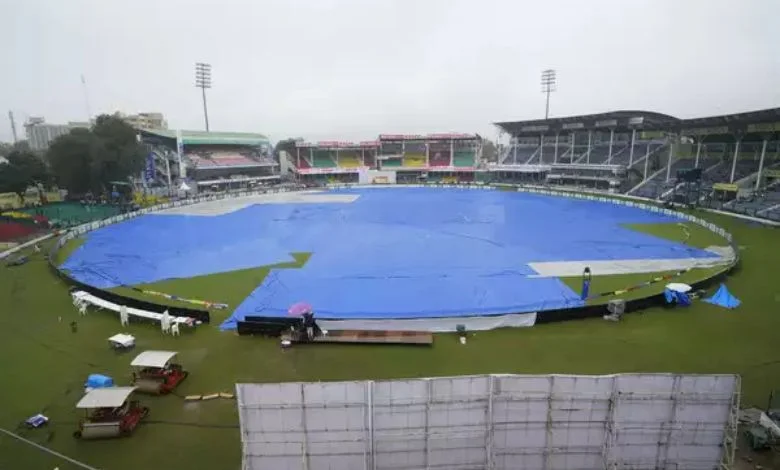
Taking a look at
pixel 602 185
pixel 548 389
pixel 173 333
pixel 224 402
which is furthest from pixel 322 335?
pixel 602 185

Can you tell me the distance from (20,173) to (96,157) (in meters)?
8.48

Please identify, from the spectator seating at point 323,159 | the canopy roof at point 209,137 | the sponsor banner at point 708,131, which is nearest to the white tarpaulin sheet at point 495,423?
the sponsor banner at point 708,131

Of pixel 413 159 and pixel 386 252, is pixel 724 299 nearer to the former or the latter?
pixel 386 252

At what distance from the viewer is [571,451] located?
317 inches

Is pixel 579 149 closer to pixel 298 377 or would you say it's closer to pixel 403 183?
pixel 403 183

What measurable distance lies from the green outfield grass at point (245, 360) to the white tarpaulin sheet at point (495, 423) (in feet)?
8.90

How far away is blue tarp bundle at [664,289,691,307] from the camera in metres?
18.0

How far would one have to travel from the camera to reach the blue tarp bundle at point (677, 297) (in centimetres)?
1798

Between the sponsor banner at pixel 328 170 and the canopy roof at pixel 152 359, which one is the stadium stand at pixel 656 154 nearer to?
the sponsor banner at pixel 328 170

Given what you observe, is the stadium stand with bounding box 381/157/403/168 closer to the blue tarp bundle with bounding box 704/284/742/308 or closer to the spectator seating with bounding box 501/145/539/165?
the spectator seating with bounding box 501/145/539/165

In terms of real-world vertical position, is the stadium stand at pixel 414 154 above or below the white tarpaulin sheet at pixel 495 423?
above

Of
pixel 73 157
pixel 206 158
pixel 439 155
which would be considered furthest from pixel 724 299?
pixel 206 158

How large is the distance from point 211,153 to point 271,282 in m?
61.5

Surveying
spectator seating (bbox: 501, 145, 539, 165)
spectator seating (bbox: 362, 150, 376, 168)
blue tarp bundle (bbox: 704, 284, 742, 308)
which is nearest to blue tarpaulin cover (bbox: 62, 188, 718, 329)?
blue tarp bundle (bbox: 704, 284, 742, 308)
